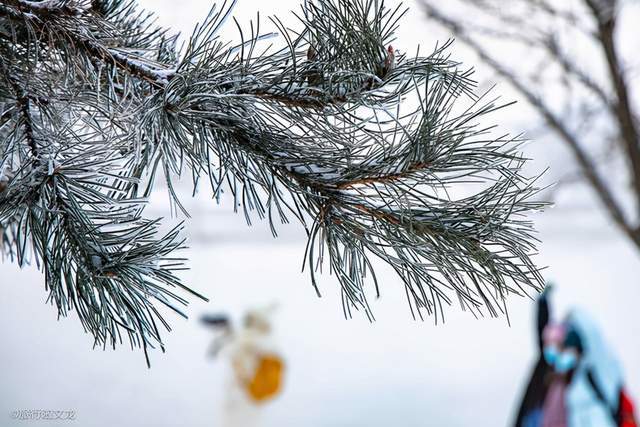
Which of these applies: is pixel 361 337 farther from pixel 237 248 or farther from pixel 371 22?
pixel 371 22

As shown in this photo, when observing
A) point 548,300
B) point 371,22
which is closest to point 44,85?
point 371,22

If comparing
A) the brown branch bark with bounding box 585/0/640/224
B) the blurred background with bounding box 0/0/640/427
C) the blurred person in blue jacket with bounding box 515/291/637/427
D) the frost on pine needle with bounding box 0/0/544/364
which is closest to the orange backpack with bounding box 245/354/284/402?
the blurred background with bounding box 0/0/640/427

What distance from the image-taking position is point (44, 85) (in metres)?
0.40

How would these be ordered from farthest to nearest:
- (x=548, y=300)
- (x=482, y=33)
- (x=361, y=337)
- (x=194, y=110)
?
(x=361, y=337) < (x=548, y=300) < (x=482, y=33) < (x=194, y=110)

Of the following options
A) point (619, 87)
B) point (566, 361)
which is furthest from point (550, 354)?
point (619, 87)

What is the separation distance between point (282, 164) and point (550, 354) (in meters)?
1.61

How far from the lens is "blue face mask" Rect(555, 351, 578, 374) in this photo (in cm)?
179

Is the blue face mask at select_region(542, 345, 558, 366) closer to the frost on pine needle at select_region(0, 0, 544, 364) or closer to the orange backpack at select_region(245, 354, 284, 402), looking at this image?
the orange backpack at select_region(245, 354, 284, 402)

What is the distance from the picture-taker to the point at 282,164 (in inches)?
13.7

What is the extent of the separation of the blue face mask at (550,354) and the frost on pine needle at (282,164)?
1.54 metres

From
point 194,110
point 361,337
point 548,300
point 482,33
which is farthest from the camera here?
point 361,337

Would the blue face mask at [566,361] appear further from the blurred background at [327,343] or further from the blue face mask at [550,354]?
the blurred background at [327,343]

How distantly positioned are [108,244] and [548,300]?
1.63 meters

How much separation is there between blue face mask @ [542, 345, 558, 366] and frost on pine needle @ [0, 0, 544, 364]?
5.04ft
